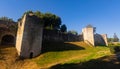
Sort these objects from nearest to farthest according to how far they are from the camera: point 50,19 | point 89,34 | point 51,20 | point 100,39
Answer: point 89,34 → point 50,19 → point 100,39 → point 51,20

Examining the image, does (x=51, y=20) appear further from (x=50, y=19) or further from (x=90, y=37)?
(x=90, y=37)

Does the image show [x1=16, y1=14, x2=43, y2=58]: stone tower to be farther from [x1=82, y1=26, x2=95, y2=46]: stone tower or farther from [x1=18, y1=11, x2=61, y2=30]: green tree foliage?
[x1=82, y1=26, x2=95, y2=46]: stone tower

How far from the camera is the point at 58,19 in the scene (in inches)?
1785

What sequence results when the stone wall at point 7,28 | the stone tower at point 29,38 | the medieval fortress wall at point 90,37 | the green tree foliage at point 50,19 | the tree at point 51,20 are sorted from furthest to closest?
the tree at point 51,20 < the green tree foliage at point 50,19 < the medieval fortress wall at point 90,37 < the stone wall at point 7,28 < the stone tower at point 29,38

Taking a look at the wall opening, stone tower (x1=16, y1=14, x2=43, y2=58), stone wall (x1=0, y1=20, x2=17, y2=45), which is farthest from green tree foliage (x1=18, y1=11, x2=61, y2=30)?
stone tower (x1=16, y1=14, x2=43, y2=58)

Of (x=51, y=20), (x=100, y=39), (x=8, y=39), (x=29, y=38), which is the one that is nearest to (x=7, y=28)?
(x=8, y=39)

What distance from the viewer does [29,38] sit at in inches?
849

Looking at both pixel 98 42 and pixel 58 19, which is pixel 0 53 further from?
pixel 98 42

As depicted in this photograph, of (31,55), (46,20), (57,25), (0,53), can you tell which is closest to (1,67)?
(0,53)

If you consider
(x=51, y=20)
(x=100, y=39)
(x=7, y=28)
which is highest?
(x=51, y=20)

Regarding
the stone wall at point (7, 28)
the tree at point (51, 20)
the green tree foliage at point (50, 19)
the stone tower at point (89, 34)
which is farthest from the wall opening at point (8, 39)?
the stone tower at point (89, 34)

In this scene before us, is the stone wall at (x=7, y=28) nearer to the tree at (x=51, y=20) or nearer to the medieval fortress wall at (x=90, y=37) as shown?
the tree at (x=51, y=20)

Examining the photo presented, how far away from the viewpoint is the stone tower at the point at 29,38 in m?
20.7

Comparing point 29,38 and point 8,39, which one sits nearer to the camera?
point 29,38
